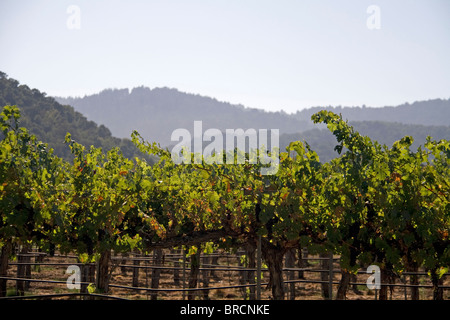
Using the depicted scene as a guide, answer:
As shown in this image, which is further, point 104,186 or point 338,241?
point 104,186

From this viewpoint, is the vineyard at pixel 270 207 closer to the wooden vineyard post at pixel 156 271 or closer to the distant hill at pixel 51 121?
the wooden vineyard post at pixel 156 271

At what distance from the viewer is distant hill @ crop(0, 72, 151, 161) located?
115062mm

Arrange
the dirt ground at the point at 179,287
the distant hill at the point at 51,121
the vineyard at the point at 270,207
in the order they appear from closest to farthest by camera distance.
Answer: the vineyard at the point at 270,207 → the dirt ground at the point at 179,287 → the distant hill at the point at 51,121

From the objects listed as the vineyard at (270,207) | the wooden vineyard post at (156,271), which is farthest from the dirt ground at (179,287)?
the vineyard at (270,207)

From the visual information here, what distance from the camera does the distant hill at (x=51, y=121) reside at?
4530 inches

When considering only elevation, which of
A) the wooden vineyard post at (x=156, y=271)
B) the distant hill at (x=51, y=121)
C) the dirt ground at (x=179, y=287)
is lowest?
the dirt ground at (x=179, y=287)

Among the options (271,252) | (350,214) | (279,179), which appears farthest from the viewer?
(271,252)

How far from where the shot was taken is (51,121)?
121 metres

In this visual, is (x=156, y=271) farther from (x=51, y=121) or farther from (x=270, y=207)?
(x=51, y=121)

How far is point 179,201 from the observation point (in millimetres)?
13156
